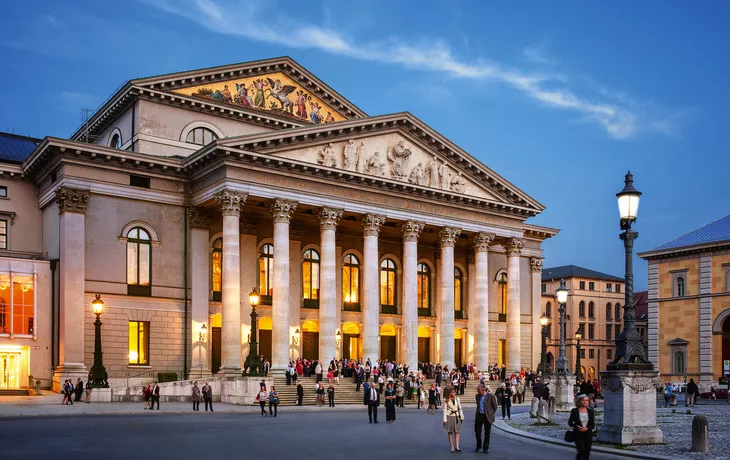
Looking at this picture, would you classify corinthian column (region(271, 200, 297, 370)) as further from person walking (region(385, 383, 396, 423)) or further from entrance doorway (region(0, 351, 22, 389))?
person walking (region(385, 383, 396, 423))

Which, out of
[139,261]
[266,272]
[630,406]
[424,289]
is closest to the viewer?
[630,406]

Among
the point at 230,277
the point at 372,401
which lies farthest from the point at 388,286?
the point at 372,401

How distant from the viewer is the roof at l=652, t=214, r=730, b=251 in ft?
203

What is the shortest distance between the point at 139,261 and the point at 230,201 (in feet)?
20.9

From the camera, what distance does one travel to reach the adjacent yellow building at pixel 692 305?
60594 mm

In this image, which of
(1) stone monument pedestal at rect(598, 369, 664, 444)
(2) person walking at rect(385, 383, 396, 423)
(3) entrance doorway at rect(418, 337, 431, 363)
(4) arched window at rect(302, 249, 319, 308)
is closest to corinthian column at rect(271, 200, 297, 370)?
(4) arched window at rect(302, 249, 319, 308)

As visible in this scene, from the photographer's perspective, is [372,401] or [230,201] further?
[230,201]

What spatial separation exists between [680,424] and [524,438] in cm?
807

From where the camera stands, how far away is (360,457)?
18.4 m

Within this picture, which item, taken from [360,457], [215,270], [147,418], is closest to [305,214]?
[215,270]

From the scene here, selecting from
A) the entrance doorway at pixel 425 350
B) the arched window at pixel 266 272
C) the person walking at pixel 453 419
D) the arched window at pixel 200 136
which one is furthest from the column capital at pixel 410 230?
the person walking at pixel 453 419

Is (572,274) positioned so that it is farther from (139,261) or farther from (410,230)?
(139,261)

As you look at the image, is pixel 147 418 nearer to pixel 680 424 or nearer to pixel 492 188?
pixel 680 424

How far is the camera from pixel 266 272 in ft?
161
